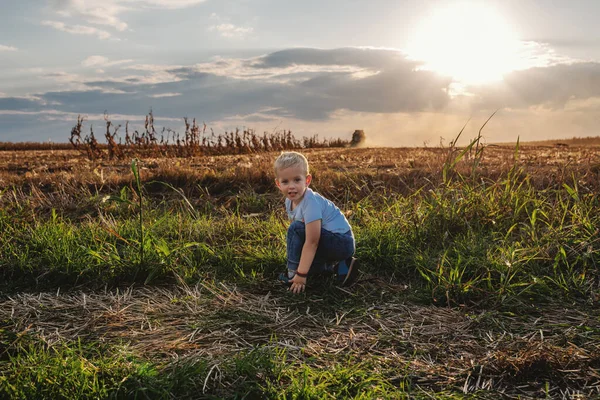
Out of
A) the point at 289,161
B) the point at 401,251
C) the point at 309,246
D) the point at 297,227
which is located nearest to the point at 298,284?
the point at 309,246

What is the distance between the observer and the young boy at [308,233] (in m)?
3.53

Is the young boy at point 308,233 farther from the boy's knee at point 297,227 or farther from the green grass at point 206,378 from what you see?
the green grass at point 206,378

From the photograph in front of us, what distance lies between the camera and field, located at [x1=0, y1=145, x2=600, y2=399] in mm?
2430

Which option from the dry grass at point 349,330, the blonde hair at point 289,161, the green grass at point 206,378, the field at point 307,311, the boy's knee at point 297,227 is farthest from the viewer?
the boy's knee at point 297,227

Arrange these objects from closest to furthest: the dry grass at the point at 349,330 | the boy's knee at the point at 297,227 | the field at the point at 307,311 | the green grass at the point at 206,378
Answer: the green grass at the point at 206,378 < the field at the point at 307,311 < the dry grass at the point at 349,330 < the boy's knee at the point at 297,227

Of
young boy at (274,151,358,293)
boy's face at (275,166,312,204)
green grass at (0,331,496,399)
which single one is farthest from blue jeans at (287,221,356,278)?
green grass at (0,331,496,399)

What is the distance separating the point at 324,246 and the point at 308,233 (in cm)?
27

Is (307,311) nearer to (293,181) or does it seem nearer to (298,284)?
(298,284)

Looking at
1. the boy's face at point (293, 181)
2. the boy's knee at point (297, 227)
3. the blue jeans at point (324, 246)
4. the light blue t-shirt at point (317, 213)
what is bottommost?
the blue jeans at point (324, 246)

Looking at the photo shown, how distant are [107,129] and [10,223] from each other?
10.2 meters

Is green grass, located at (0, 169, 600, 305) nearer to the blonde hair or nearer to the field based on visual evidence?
the field

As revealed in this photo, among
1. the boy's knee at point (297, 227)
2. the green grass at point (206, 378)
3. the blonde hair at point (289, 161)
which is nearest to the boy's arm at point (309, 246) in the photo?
the boy's knee at point (297, 227)

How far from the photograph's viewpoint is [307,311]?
3.31 metres

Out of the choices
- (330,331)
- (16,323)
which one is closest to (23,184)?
(16,323)
